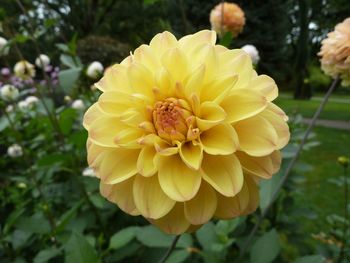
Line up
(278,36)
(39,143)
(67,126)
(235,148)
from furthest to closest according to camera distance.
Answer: (278,36) → (39,143) → (67,126) → (235,148)

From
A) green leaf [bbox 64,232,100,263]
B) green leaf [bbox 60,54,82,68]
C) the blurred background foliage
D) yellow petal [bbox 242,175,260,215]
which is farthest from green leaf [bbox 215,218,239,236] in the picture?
green leaf [bbox 60,54,82,68]

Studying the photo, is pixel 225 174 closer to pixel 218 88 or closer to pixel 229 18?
pixel 218 88

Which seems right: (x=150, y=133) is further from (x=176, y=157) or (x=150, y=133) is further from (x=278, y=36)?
(x=278, y=36)

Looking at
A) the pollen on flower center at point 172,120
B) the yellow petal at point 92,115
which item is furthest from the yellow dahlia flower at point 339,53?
the yellow petal at point 92,115

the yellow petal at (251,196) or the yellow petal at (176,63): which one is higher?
the yellow petal at (176,63)

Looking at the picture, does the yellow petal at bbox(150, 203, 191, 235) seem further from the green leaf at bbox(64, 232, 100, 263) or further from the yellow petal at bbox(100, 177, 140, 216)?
the green leaf at bbox(64, 232, 100, 263)

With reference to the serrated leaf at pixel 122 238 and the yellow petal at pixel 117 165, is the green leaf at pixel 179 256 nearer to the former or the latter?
the serrated leaf at pixel 122 238

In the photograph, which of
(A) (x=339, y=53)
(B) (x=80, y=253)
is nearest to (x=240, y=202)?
(B) (x=80, y=253)

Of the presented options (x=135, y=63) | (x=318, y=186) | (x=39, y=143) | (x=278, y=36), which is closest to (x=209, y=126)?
(x=135, y=63)
